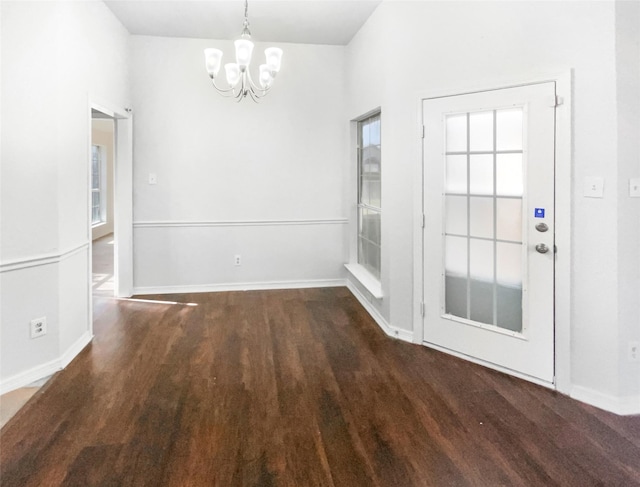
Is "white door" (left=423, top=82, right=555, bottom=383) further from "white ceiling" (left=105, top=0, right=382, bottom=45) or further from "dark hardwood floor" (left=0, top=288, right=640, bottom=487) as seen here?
"white ceiling" (left=105, top=0, right=382, bottom=45)

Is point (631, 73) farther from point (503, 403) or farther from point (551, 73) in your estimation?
point (503, 403)

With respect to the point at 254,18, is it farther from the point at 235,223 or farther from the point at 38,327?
the point at 38,327

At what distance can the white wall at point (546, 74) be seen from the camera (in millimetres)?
Answer: 2396

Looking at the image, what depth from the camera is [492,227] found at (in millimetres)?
2990

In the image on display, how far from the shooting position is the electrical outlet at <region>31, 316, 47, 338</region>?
2.84 meters

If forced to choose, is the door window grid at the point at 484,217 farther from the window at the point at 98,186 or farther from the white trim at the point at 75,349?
the window at the point at 98,186

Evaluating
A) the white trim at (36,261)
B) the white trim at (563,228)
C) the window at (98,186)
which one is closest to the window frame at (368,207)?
the white trim at (563,228)

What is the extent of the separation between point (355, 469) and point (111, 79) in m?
3.97

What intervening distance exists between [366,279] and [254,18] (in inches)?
112

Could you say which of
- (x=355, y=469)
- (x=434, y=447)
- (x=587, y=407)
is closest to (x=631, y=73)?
(x=587, y=407)

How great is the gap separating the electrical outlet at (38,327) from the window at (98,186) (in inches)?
308

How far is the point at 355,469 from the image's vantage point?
6.39ft

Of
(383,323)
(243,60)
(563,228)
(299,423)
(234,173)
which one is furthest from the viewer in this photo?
(234,173)

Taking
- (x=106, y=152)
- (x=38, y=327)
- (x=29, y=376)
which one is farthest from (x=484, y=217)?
(x=106, y=152)
